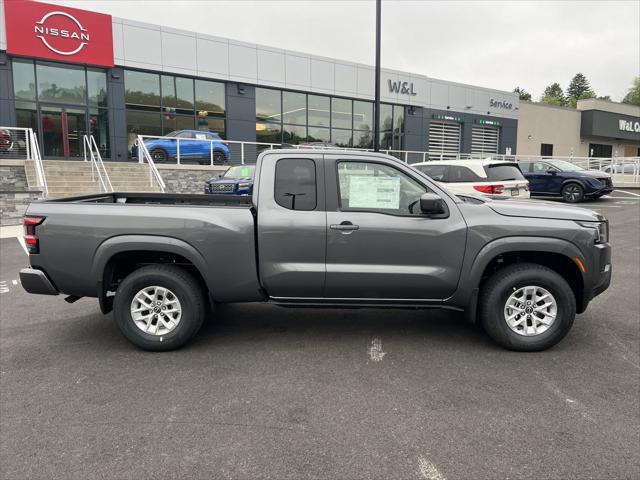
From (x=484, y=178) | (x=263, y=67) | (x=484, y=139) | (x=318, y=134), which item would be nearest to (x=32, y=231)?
(x=484, y=178)

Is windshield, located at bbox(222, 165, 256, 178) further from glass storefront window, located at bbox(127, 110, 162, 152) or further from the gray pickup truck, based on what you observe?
the gray pickup truck

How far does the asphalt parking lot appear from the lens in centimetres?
270

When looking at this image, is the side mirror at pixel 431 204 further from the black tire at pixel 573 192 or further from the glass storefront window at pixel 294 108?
the glass storefront window at pixel 294 108

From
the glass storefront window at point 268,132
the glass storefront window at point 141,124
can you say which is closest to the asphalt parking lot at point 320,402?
the glass storefront window at point 141,124

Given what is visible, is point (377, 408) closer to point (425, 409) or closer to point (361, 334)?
point (425, 409)

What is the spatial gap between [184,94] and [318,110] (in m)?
7.22

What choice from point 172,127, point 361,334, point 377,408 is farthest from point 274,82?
point 377,408

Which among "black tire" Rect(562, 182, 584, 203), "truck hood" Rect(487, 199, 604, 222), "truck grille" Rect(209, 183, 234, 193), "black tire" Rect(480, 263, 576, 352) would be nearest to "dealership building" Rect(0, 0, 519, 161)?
"truck grille" Rect(209, 183, 234, 193)

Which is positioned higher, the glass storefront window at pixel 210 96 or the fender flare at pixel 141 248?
the glass storefront window at pixel 210 96

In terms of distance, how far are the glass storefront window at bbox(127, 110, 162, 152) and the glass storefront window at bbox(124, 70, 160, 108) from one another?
0.40 m

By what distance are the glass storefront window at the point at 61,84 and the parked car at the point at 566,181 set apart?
58.3 feet

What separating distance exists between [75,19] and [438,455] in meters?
21.4

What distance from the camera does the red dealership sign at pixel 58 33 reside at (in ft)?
58.6

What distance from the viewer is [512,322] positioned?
4.30m
